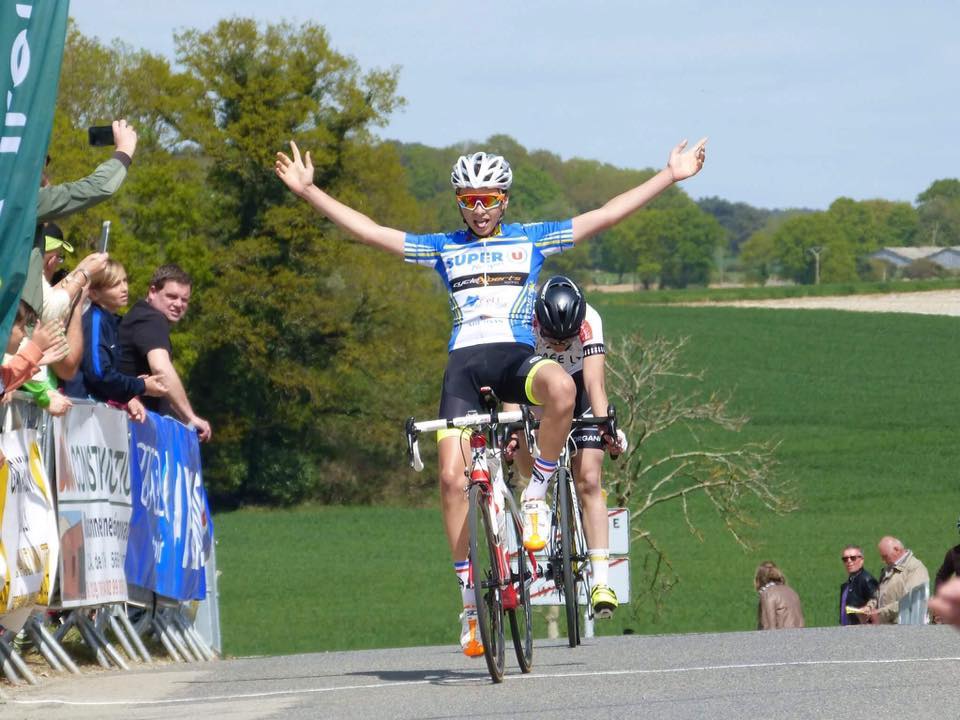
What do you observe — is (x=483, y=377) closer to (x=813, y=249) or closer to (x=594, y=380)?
(x=594, y=380)

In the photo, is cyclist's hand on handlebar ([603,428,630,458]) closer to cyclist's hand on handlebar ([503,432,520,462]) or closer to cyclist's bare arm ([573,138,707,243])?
cyclist's hand on handlebar ([503,432,520,462])

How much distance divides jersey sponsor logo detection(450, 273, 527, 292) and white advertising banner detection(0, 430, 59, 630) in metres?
2.46

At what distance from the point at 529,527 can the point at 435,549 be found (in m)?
50.6

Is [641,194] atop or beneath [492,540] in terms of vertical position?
atop

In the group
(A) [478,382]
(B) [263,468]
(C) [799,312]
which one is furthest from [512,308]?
(C) [799,312]

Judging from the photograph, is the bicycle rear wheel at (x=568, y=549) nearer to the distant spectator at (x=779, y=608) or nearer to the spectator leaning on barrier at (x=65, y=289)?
the spectator leaning on barrier at (x=65, y=289)

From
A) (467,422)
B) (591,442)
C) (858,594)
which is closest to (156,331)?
(591,442)

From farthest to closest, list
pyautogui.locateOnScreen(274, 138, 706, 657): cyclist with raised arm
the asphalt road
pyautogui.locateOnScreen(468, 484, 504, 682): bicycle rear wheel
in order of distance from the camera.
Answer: pyautogui.locateOnScreen(274, 138, 706, 657): cyclist with raised arm
pyautogui.locateOnScreen(468, 484, 504, 682): bicycle rear wheel
the asphalt road

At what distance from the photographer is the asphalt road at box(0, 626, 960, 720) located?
7.85m

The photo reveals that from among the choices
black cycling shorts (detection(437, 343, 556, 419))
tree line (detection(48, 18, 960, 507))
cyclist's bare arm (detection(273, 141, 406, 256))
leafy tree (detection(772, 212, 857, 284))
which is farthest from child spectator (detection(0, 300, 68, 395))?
leafy tree (detection(772, 212, 857, 284))

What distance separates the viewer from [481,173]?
9.66 metres

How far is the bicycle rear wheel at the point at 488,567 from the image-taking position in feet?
29.3

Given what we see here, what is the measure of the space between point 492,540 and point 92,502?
3289 mm

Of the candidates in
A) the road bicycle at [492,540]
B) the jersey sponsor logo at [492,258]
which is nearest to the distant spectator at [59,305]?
the jersey sponsor logo at [492,258]
